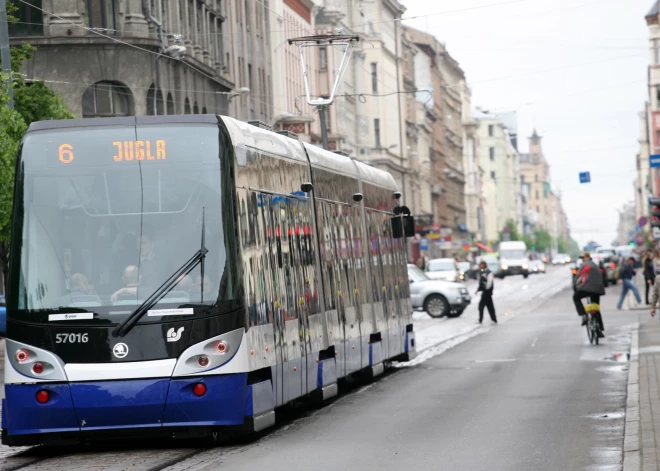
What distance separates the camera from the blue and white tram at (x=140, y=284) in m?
12.7

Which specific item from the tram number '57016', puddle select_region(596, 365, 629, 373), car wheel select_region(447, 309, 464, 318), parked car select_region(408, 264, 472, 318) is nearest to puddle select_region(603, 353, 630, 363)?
puddle select_region(596, 365, 629, 373)

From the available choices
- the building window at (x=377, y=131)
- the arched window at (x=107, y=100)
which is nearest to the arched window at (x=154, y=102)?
the arched window at (x=107, y=100)

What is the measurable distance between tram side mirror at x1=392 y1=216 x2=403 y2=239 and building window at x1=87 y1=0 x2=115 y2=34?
78.7ft

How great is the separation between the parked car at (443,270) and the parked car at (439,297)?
15618mm

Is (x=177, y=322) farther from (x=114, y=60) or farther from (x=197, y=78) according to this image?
(x=197, y=78)

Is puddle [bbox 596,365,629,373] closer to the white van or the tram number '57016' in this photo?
the tram number '57016'

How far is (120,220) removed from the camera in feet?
43.0

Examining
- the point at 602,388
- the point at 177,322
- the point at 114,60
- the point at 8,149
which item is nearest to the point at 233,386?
the point at 177,322

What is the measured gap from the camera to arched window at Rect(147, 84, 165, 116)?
46344 mm

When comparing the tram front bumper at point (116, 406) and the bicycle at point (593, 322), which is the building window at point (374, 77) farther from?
the tram front bumper at point (116, 406)

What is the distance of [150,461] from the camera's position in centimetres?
1230

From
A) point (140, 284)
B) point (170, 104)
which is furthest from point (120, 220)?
point (170, 104)

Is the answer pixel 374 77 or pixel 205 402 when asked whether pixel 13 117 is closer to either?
pixel 205 402

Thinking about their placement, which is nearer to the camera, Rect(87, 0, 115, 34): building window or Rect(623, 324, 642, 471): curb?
Rect(623, 324, 642, 471): curb
